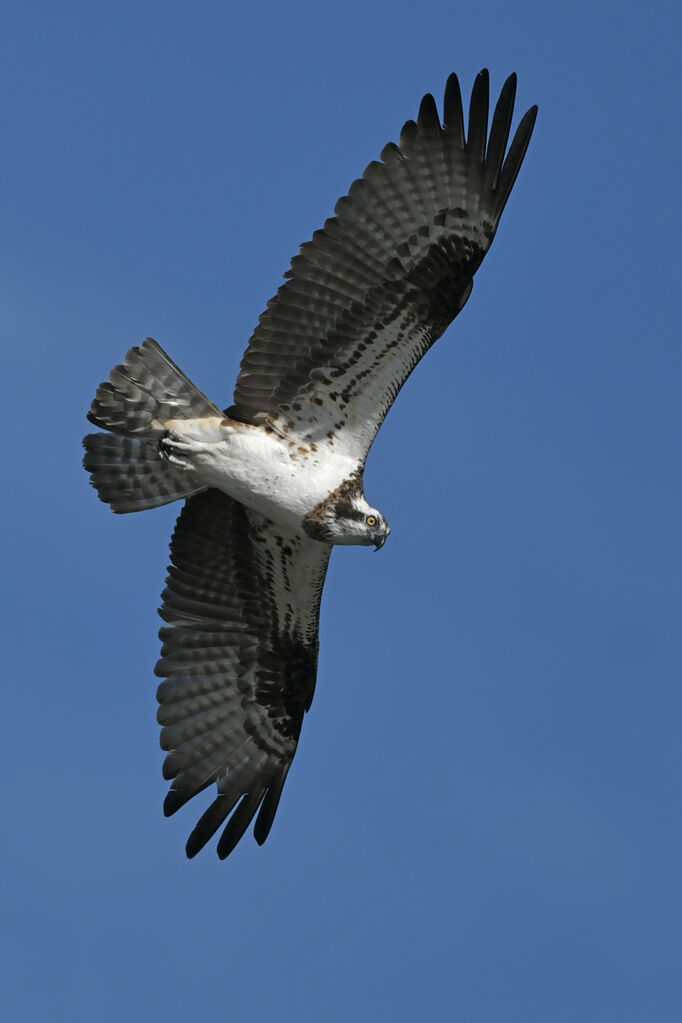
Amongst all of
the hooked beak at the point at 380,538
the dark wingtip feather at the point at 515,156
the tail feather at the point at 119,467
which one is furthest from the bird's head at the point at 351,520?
Result: the dark wingtip feather at the point at 515,156

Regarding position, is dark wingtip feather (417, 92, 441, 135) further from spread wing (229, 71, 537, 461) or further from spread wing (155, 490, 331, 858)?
spread wing (155, 490, 331, 858)

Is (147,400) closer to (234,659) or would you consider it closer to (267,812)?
(234,659)

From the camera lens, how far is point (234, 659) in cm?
1382

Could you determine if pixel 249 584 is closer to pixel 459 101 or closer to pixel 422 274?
pixel 422 274

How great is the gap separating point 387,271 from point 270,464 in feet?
5.19

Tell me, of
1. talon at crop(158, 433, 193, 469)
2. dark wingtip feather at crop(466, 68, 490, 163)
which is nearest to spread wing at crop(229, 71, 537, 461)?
dark wingtip feather at crop(466, 68, 490, 163)

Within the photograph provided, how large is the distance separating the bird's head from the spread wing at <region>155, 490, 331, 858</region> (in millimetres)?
985

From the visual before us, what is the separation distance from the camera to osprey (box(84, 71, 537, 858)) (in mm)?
11938

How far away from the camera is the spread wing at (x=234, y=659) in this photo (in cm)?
1334

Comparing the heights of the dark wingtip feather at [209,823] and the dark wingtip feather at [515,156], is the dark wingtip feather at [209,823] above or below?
below

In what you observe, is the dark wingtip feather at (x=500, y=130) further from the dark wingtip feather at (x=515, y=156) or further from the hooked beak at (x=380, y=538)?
the hooked beak at (x=380, y=538)

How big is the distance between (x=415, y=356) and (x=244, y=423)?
4.28 feet

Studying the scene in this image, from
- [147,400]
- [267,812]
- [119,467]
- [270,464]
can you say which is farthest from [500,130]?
[267,812]

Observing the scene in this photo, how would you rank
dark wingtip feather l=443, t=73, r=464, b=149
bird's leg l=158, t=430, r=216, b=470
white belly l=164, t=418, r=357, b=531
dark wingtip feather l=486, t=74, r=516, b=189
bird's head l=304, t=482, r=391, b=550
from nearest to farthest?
dark wingtip feather l=486, t=74, r=516, b=189
dark wingtip feather l=443, t=73, r=464, b=149
bird's head l=304, t=482, r=391, b=550
white belly l=164, t=418, r=357, b=531
bird's leg l=158, t=430, r=216, b=470
